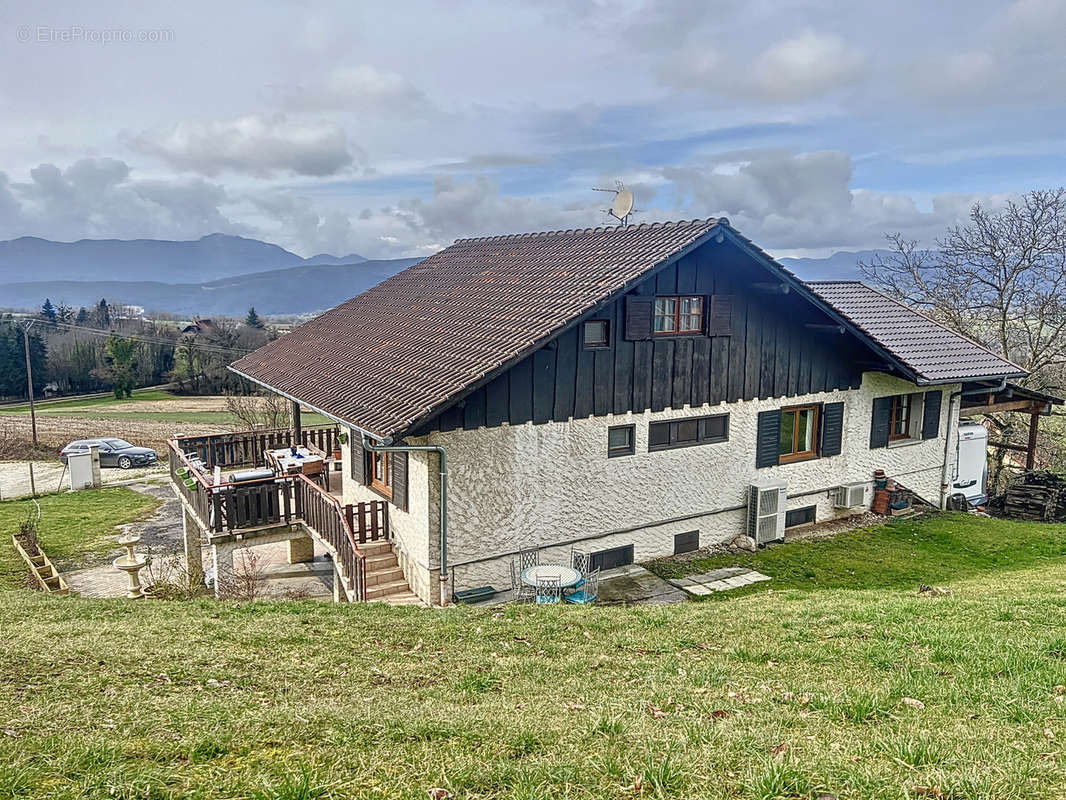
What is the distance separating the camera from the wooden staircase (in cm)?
1147

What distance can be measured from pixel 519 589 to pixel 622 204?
9.27 m

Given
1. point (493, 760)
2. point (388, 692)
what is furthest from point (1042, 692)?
point (388, 692)

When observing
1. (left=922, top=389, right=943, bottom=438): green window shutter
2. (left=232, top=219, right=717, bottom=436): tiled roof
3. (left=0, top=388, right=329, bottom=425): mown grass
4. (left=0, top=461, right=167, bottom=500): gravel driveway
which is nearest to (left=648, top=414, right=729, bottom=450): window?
(left=232, top=219, right=717, bottom=436): tiled roof

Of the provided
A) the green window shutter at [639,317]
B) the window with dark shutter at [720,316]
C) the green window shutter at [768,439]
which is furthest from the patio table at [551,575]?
the green window shutter at [768,439]

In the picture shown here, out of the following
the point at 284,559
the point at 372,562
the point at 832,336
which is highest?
the point at 832,336

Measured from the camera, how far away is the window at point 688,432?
13047 millimetres

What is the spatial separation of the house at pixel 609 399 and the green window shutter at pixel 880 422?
0.07m

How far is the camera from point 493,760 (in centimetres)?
402

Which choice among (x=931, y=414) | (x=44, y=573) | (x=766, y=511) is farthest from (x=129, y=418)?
(x=931, y=414)

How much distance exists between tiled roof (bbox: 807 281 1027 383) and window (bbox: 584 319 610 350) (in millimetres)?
6465

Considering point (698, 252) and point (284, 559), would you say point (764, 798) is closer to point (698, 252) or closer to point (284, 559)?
point (698, 252)

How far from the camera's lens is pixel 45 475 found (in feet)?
106

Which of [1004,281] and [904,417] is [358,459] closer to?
[904,417]

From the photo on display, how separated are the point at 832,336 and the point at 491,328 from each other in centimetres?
755
